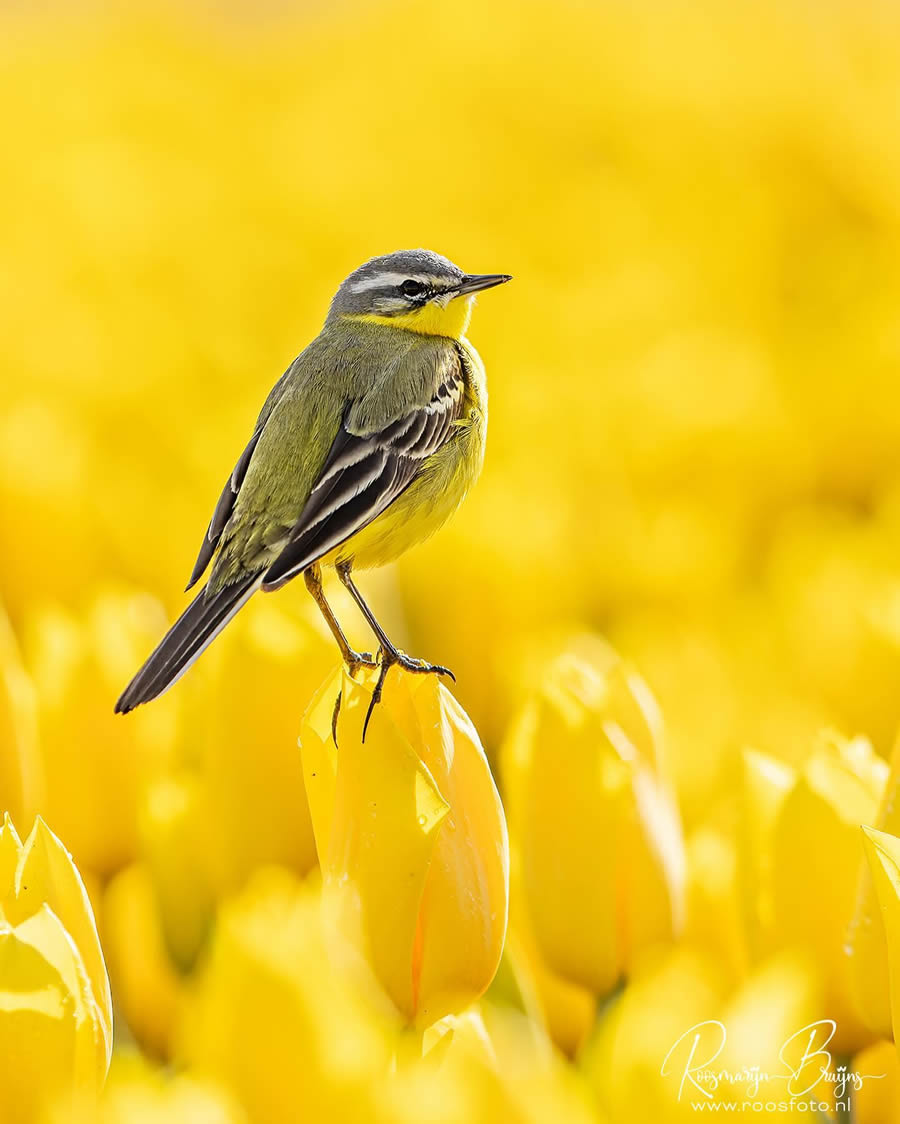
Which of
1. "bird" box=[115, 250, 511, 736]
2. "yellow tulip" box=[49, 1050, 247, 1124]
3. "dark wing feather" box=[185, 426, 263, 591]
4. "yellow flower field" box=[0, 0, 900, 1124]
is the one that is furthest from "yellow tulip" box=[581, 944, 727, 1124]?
"dark wing feather" box=[185, 426, 263, 591]

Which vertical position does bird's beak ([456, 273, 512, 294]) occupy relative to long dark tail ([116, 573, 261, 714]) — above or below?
above

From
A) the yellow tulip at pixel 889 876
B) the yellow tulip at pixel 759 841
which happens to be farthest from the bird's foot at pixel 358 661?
the yellow tulip at pixel 889 876

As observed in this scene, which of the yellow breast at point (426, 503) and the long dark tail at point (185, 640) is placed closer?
the long dark tail at point (185, 640)

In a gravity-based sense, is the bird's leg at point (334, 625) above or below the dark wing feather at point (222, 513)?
below

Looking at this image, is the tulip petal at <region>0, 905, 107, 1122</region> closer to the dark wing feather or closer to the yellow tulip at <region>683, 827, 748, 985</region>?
the yellow tulip at <region>683, 827, 748, 985</region>

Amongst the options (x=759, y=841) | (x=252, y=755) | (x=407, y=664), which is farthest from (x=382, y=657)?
(x=759, y=841)

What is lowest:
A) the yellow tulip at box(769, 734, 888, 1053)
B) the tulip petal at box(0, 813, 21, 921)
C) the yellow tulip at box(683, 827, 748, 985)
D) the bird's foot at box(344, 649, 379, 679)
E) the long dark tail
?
the yellow tulip at box(683, 827, 748, 985)

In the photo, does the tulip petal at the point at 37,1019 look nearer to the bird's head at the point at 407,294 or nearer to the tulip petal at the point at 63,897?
the tulip petal at the point at 63,897

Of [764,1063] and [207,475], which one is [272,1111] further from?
[207,475]
